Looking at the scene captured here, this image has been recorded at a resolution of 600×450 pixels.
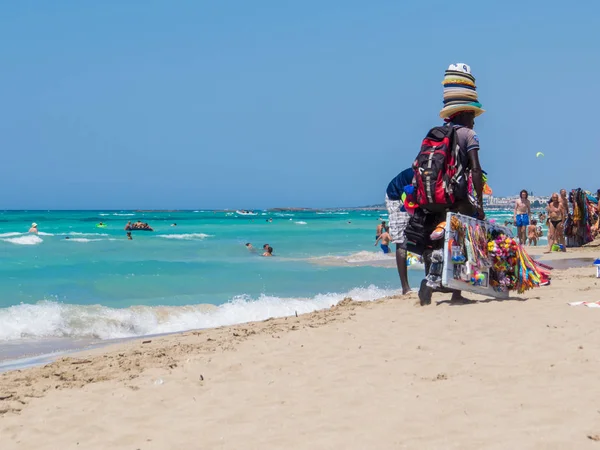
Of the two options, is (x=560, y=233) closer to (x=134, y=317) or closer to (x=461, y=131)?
(x=134, y=317)

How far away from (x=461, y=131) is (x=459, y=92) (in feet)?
1.53

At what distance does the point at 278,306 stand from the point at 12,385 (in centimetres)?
564

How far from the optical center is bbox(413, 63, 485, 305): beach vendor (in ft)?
19.4

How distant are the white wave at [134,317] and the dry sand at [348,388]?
2.89m

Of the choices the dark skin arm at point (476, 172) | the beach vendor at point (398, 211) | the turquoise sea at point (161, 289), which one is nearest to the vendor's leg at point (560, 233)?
the turquoise sea at point (161, 289)

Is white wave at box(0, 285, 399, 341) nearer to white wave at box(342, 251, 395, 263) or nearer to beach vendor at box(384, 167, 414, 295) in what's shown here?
beach vendor at box(384, 167, 414, 295)

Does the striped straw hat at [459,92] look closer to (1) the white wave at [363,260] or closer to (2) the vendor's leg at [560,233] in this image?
(1) the white wave at [363,260]

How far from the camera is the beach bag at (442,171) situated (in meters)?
5.89

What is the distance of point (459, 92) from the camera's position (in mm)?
6242

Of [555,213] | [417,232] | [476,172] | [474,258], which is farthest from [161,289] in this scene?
[555,213]

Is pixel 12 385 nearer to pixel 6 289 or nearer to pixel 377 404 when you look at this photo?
pixel 377 404

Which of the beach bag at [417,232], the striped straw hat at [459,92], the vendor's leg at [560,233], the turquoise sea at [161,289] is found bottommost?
the turquoise sea at [161,289]

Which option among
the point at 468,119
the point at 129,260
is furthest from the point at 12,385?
the point at 129,260

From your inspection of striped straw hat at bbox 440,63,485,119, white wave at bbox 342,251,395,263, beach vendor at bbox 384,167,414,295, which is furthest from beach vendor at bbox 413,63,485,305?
white wave at bbox 342,251,395,263
